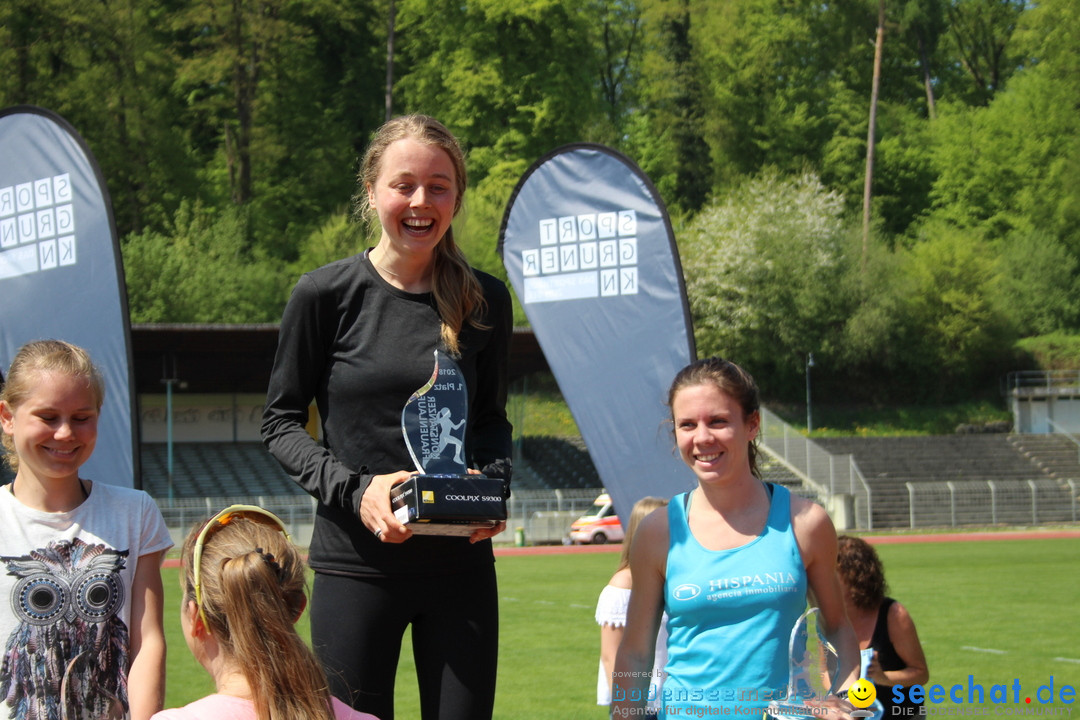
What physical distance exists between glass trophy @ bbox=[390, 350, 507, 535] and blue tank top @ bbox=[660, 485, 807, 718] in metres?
0.61

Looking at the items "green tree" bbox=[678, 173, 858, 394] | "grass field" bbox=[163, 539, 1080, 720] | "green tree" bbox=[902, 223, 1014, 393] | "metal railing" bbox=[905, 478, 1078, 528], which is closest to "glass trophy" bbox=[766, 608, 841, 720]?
"grass field" bbox=[163, 539, 1080, 720]

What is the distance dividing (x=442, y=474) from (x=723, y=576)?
83 cm

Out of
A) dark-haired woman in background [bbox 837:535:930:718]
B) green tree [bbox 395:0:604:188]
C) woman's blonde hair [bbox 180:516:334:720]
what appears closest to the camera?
woman's blonde hair [bbox 180:516:334:720]

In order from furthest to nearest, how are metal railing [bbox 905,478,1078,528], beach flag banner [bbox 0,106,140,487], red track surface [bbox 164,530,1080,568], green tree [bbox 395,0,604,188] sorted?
green tree [bbox 395,0,604,188] < metal railing [bbox 905,478,1078,528] < red track surface [bbox 164,530,1080,568] < beach flag banner [bbox 0,106,140,487]

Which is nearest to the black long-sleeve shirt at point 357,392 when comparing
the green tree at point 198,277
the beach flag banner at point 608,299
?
the beach flag banner at point 608,299

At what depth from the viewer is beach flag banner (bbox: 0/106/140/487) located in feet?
31.1

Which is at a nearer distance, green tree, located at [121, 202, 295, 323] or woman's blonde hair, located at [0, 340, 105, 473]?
woman's blonde hair, located at [0, 340, 105, 473]

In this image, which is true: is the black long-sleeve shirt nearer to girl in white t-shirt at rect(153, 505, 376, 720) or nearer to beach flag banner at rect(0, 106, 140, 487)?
girl in white t-shirt at rect(153, 505, 376, 720)

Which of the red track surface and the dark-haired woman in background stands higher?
the dark-haired woman in background

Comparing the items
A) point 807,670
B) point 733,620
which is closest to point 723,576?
point 733,620

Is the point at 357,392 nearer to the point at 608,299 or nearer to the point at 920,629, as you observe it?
the point at 608,299

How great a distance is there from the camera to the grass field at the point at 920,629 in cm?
905

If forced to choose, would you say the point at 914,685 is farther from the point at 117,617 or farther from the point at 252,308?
the point at 252,308

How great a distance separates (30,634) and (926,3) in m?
68.7
